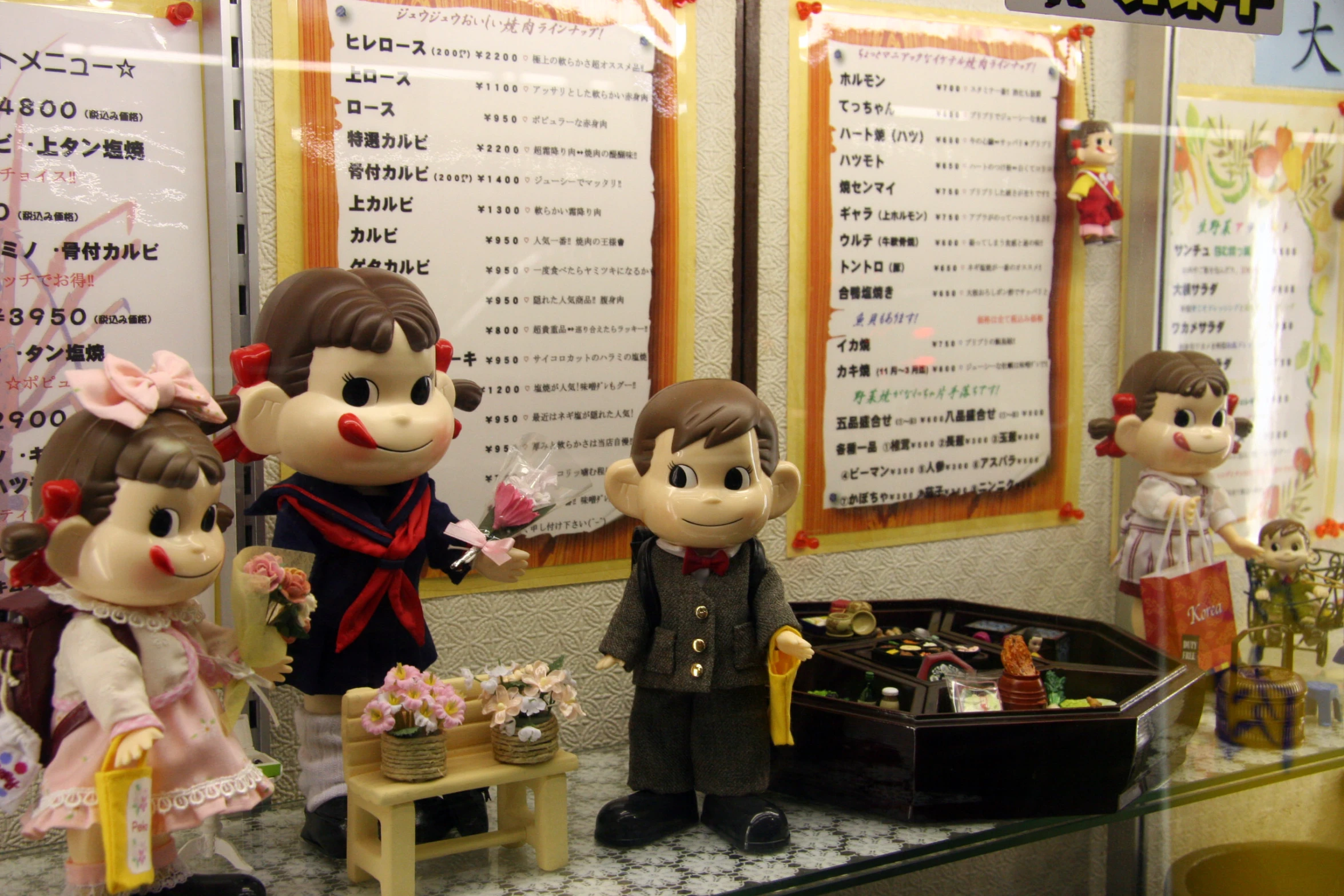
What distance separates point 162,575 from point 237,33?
63 centimetres

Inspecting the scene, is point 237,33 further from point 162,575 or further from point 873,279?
point 873,279

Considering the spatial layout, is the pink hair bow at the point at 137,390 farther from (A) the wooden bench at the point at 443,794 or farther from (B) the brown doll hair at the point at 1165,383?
(B) the brown doll hair at the point at 1165,383

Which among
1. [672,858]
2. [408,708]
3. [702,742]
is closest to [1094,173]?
[702,742]

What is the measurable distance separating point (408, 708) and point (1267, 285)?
1274 mm

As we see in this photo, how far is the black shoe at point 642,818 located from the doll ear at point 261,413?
523mm

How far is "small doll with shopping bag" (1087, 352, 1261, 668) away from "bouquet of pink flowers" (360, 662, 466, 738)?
0.99 metres

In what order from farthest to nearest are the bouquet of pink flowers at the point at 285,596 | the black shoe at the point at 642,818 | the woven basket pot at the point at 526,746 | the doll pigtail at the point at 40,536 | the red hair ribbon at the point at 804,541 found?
the red hair ribbon at the point at 804,541 → the black shoe at the point at 642,818 → the woven basket pot at the point at 526,746 → the bouquet of pink flowers at the point at 285,596 → the doll pigtail at the point at 40,536

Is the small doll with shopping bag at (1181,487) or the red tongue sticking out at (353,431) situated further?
the small doll with shopping bag at (1181,487)

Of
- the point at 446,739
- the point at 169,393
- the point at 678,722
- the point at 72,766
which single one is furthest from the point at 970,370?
the point at 72,766

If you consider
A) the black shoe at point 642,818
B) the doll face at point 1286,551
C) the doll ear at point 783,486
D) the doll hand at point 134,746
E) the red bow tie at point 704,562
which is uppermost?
the doll ear at point 783,486

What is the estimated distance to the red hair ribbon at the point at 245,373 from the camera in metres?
1.17

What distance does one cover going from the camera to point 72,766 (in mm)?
994

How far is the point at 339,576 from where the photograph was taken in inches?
48.5

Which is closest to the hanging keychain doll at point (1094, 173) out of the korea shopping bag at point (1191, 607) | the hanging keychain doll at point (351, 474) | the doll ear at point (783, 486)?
the korea shopping bag at point (1191, 607)
